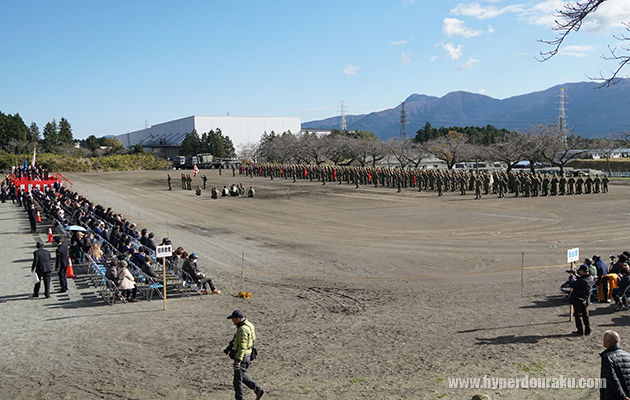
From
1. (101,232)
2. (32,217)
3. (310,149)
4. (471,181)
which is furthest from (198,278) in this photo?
(310,149)

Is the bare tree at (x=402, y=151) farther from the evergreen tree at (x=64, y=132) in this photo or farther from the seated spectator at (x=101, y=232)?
the evergreen tree at (x=64, y=132)

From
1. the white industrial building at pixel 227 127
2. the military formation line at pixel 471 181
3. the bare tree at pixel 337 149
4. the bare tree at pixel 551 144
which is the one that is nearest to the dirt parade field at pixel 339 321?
the military formation line at pixel 471 181

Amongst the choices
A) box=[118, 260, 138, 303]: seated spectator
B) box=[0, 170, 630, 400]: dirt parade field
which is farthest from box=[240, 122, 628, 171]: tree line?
box=[118, 260, 138, 303]: seated spectator

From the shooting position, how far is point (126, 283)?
12.2 metres

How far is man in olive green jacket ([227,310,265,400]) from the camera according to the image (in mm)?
6617

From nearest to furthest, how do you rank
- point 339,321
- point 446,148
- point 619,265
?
point 339,321
point 619,265
point 446,148

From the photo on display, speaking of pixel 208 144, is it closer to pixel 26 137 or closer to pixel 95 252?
pixel 26 137

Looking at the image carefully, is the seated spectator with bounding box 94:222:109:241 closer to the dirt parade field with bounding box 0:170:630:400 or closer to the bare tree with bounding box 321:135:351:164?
the dirt parade field with bounding box 0:170:630:400

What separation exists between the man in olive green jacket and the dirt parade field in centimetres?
66

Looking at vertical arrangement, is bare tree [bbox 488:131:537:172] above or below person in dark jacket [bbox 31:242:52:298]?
above

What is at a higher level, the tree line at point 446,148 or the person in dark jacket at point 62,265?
the tree line at point 446,148

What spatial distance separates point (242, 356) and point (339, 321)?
4076 mm

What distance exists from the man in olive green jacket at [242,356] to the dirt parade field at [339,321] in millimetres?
660

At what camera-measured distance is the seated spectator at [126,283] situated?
40.0 feet
